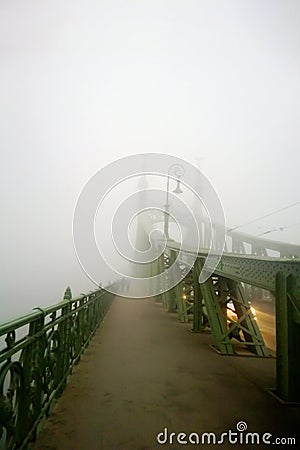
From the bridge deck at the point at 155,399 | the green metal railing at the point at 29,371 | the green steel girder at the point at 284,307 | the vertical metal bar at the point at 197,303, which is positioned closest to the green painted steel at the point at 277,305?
the green steel girder at the point at 284,307

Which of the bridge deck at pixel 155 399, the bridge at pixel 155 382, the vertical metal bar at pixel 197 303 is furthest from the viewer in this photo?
the vertical metal bar at pixel 197 303

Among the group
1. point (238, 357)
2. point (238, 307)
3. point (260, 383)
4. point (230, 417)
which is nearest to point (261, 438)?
point (230, 417)

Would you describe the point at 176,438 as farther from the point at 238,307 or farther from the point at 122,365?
the point at 238,307

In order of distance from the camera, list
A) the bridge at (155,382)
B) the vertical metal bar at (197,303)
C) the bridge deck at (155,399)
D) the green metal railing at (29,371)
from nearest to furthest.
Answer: the green metal railing at (29,371) → the bridge at (155,382) → the bridge deck at (155,399) → the vertical metal bar at (197,303)

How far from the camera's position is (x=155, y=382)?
13.9 feet

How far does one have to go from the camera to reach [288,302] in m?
3.63

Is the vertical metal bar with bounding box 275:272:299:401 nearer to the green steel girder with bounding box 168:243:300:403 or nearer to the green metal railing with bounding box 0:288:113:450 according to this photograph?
the green steel girder with bounding box 168:243:300:403

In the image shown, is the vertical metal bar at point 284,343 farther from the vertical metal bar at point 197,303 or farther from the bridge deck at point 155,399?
the vertical metal bar at point 197,303

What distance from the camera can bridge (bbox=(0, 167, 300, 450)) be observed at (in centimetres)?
243

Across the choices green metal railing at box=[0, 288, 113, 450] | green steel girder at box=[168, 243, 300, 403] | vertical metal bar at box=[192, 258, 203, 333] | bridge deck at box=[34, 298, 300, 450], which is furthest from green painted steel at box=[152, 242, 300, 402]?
green metal railing at box=[0, 288, 113, 450]

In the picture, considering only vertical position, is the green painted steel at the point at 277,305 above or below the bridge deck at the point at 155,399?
above

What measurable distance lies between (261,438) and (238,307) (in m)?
3.89

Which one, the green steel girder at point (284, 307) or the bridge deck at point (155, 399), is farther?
the green steel girder at point (284, 307)

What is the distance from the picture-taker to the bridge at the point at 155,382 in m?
2.43
